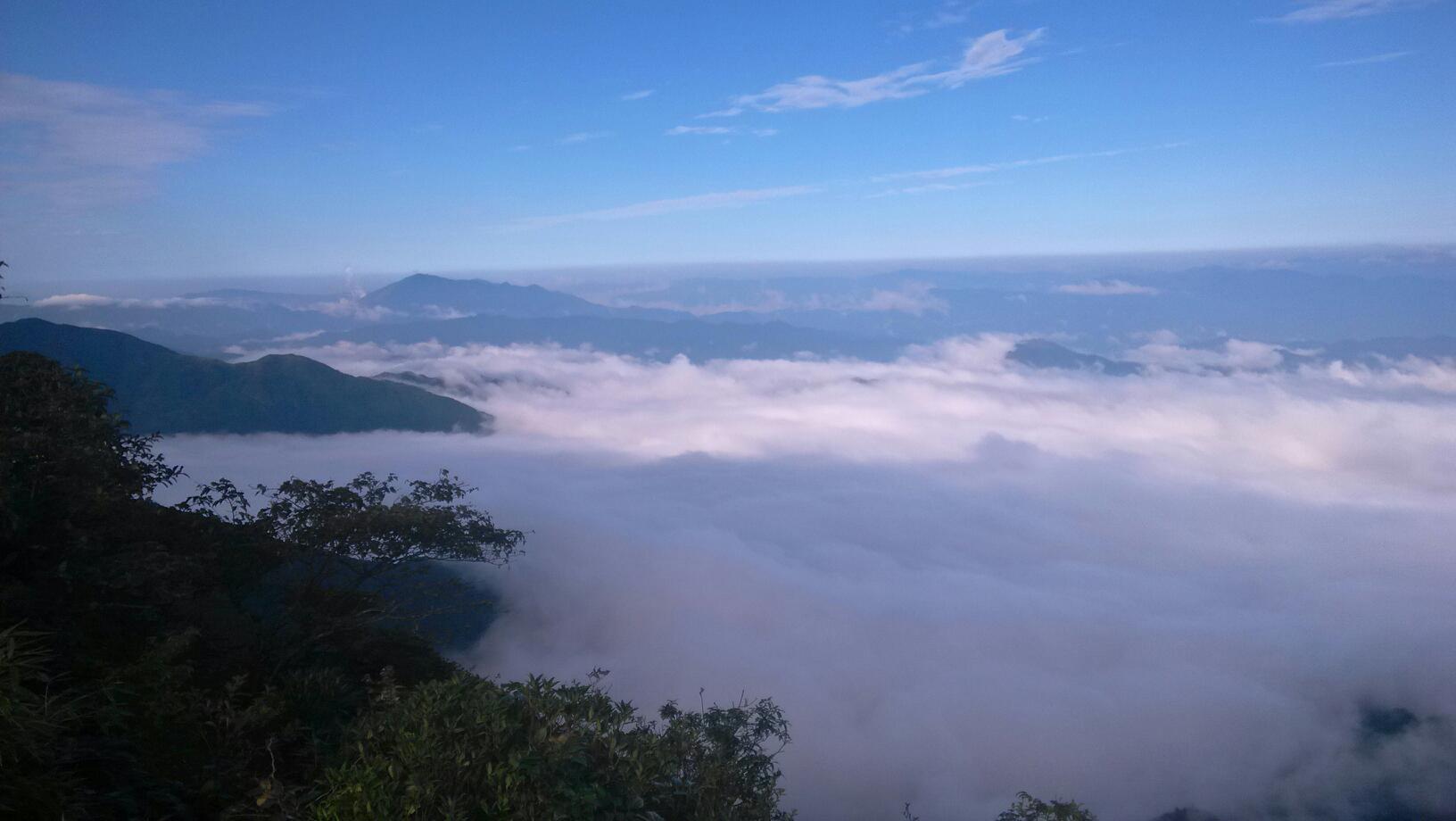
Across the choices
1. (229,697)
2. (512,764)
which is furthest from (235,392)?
(512,764)

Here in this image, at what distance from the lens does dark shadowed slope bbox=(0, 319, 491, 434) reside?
296 ft

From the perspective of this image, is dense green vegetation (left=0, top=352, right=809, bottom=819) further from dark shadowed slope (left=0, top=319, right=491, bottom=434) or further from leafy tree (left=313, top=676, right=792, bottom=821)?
dark shadowed slope (left=0, top=319, right=491, bottom=434)

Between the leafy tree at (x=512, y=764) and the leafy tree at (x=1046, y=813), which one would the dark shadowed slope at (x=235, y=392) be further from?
the leafy tree at (x=1046, y=813)

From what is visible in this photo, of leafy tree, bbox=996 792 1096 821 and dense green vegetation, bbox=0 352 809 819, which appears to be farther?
leafy tree, bbox=996 792 1096 821

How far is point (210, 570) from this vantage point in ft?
42.3

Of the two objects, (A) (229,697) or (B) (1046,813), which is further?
(B) (1046,813)

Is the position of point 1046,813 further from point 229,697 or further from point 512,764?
point 229,697

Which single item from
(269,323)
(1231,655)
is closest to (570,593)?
(1231,655)

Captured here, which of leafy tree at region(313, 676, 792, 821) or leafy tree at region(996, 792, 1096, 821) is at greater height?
leafy tree at region(313, 676, 792, 821)

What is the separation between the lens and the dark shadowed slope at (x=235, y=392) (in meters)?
90.1

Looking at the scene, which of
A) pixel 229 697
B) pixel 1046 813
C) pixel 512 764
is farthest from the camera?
pixel 1046 813

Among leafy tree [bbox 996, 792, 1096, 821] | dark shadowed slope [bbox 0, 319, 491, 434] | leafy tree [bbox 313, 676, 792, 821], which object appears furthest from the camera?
dark shadowed slope [bbox 0, 319, 491, 434]

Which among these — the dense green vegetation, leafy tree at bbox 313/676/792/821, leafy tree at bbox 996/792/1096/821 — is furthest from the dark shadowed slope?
leafy tree at bbox 996/792/1096/821

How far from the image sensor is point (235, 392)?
334ft
